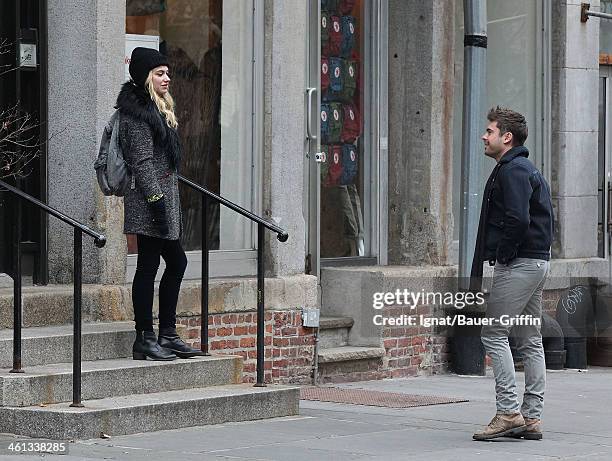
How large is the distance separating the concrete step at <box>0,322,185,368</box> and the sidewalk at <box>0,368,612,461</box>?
84 cm

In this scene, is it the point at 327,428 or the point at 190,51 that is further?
the point at 190,51

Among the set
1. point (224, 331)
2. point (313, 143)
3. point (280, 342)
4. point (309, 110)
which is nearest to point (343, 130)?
point (313, 143)

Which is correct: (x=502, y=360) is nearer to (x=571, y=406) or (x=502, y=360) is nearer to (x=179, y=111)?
(x=571, y=406)

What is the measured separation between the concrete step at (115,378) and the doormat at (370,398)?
1.49m

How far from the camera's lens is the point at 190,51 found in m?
11.6

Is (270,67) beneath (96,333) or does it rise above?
above

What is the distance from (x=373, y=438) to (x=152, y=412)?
4.35 feet

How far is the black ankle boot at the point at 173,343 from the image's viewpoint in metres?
9.59

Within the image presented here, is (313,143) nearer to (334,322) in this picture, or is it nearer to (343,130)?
(343,130)

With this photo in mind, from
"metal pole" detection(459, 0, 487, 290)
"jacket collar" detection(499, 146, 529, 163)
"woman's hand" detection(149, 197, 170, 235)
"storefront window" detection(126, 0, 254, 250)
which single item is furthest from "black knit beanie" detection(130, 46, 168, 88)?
"metal pole" detection(459, 0, 487, 290)

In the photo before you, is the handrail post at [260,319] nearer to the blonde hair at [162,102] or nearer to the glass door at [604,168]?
the blonde hair at [162,102]

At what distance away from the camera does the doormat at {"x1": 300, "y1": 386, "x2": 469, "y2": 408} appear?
36.4ft

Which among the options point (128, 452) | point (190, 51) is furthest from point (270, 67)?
point (128, 452)

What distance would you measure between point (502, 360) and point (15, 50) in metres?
3.95
